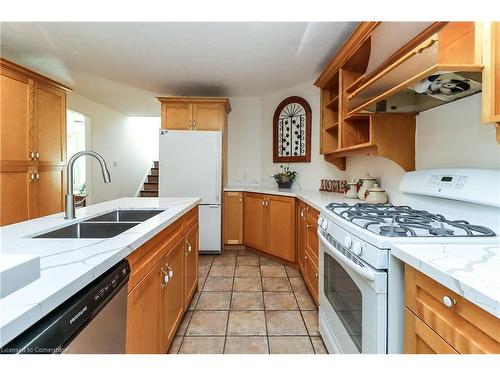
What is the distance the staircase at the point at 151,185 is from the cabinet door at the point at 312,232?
192 inches

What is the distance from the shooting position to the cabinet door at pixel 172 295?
1399 millimetres

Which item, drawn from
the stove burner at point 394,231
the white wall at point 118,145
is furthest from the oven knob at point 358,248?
the white wall at point 118,145

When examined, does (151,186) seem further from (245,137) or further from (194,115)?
(194,115)

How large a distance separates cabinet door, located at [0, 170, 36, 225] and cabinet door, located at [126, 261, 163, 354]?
1.94 metres

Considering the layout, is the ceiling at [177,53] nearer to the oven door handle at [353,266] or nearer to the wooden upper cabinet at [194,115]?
the wooden upper cabinet at [194,115]

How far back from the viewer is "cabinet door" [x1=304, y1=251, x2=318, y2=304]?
2.10 meters

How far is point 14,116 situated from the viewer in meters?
2.37

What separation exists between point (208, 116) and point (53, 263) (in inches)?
122

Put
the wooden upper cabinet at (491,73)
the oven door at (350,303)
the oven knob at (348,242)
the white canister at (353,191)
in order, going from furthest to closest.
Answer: the white canister at (353,191) → the oven knob at (348,242) → the oven door at (350,303) → the wooden upper cabinet at (491,73)

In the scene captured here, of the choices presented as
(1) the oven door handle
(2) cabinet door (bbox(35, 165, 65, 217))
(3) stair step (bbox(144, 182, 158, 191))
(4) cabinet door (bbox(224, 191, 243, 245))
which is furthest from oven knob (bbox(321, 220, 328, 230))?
(3) stair step (bbox(144, 182, 158, 191))

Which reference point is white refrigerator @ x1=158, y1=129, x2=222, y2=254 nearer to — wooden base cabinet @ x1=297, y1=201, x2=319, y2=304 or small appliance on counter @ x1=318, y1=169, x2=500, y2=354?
wooden base cabinet @ x1=297, y1=201, x2=319, y2=304
